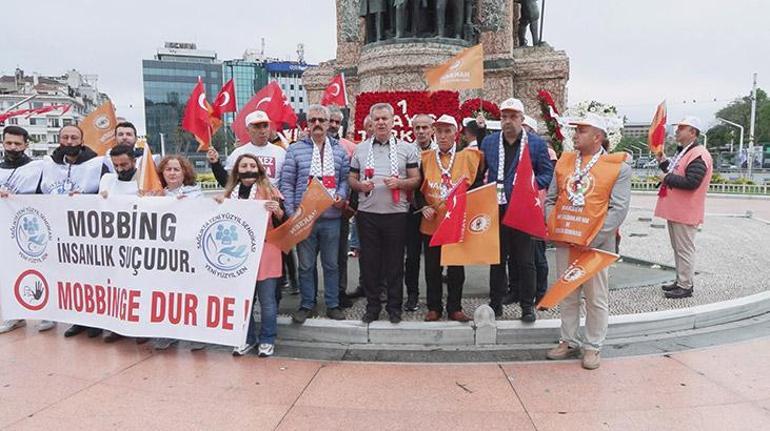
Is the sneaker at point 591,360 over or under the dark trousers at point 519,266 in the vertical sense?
under

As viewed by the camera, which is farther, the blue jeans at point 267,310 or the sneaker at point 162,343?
the sneaker at point 162,343

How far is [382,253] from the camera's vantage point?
5.12 metres

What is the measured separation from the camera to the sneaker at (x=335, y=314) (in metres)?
5.10

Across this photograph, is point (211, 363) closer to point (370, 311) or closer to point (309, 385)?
point (309, 385)

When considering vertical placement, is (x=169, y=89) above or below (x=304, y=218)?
above

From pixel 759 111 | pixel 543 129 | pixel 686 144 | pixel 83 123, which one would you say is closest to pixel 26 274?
pixel 83 123

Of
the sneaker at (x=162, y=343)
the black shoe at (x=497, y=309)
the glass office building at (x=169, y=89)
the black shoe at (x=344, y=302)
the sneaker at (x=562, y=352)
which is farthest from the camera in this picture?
the glass office building at (x=169, y=89)

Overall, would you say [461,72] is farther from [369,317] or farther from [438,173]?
[369,317]

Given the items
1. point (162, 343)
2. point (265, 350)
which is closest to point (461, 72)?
point (265, 350)

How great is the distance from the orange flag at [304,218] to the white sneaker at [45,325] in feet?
8.77

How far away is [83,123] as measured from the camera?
6.81 metres

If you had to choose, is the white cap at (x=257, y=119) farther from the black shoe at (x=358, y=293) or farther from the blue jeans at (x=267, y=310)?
the black shoe at (x=358, y=293)

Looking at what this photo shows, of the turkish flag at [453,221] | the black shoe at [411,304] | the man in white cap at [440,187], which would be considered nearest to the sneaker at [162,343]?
the black shoe at [411,304]

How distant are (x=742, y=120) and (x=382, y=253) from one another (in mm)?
81817
